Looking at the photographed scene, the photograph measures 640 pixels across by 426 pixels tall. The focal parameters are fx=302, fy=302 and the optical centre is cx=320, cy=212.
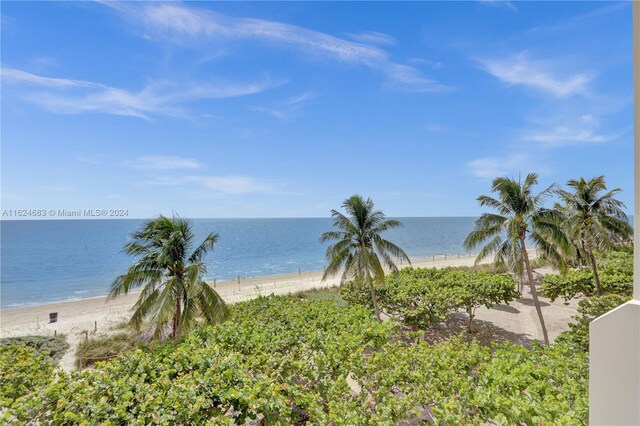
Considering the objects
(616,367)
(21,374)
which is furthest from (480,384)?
(21,374)

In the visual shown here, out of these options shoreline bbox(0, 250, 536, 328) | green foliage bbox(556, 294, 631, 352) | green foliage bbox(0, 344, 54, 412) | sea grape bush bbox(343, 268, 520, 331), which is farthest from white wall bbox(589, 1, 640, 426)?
shoreline bbox(0, 250, 536, 328)

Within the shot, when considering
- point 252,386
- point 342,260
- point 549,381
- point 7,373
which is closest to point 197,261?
point 7,373

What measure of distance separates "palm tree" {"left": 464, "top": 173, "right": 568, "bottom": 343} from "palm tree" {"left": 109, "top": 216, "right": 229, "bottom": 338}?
38.5ft

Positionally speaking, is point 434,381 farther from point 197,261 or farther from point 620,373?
point 197,261

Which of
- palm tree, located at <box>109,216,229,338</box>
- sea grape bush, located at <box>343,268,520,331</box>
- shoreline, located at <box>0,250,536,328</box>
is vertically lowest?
shoreline, located at <box>0,250,536,328</box>

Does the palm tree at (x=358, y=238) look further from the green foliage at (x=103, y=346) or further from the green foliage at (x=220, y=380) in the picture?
the green foliage at (x=103, y=346)

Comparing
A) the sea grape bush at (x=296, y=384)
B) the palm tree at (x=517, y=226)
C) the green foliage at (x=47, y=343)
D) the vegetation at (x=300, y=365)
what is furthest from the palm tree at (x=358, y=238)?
the green foliage at (x=47, y=343)

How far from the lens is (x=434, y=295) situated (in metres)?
14.1

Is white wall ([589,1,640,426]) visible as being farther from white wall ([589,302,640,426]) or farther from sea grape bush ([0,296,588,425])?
sea grape bush ([0,296,588,425])

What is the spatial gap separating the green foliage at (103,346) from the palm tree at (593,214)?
75.3 ft

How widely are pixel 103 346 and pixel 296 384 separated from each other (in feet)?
44.7

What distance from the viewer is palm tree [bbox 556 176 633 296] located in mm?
15641

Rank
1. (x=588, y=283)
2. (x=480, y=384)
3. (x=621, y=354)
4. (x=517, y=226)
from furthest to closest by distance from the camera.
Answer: (x=588, y=283), (x=517, y=226), (x=480, y=384), (x=621, y=354)

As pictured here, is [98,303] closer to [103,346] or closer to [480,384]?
[103,346]
